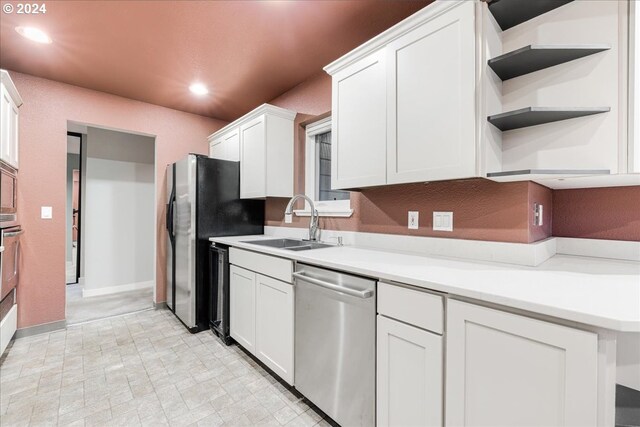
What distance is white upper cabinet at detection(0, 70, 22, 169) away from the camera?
2.18 meters

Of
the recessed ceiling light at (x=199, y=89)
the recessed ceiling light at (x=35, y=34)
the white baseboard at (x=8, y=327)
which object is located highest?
the recessed ceiling light at (x=199, y=89)

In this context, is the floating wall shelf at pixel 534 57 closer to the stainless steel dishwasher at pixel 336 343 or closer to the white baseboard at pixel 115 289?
the stainless steel dishwasher at pixel 336 343

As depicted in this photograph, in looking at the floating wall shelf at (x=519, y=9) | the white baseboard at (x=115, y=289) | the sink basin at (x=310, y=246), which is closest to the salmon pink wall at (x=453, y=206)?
the sink basin at (x=310, y=246)

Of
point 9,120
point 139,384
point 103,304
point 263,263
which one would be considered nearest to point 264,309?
point 263,263

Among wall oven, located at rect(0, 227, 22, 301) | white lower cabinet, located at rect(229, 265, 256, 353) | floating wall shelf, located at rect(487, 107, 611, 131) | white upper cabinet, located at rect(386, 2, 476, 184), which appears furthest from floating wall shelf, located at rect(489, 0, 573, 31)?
wall oven, located at rect(0, 227, 22, 301)

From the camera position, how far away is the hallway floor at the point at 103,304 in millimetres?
3270

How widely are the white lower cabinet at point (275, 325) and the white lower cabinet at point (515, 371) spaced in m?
1.02

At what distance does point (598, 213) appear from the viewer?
1.49 meters

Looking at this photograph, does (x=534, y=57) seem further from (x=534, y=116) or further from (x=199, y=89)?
(x=199, y=89)

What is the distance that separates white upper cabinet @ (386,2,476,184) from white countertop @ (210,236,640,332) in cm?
46

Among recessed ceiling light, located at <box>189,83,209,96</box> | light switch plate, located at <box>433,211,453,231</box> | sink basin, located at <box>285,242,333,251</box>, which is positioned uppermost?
recessed ceiling light, located at <box>189,83,209,96</box>

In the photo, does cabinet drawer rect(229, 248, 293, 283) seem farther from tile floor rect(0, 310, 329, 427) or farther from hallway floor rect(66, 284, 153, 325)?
hallway floor rect(66, 284, 153, 325)

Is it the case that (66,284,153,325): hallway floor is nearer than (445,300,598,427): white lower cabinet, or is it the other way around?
(445,300,598,427): white lower cabinet

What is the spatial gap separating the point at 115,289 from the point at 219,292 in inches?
98.4
